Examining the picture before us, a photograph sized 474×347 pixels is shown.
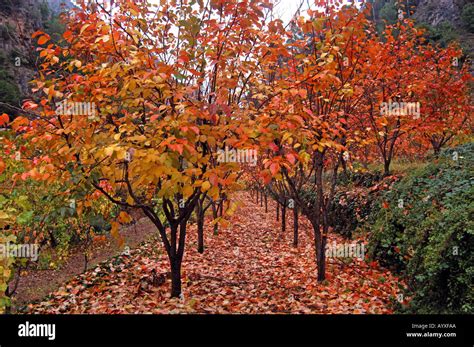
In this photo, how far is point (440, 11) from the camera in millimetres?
40969

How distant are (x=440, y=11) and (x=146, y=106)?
49989 millimetres

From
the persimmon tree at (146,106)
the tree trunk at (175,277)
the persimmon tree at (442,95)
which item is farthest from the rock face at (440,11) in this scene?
the tree trunk at (175,277)

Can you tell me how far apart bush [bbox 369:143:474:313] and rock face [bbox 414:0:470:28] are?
132 ft

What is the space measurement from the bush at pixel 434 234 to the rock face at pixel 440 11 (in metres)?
40.2

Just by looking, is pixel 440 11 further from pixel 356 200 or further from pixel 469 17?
pixel 356 200

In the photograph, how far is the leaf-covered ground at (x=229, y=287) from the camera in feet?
16.9

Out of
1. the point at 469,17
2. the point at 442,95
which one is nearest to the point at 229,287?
the point at 442,95

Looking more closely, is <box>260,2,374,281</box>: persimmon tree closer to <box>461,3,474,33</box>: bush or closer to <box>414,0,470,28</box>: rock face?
<box>461,3,474,33</box>: bush

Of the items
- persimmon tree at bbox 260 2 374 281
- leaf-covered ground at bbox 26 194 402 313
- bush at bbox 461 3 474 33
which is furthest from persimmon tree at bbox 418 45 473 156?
bush at bbox 461 3 474 33

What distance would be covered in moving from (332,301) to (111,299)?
3.85 m

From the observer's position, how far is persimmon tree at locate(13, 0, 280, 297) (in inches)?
129

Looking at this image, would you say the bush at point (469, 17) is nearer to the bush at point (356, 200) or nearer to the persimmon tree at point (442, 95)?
the persimmon tree at point (442, 95)
